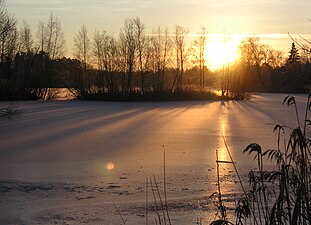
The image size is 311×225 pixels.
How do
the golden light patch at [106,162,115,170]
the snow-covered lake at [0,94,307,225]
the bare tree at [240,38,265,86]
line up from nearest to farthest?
the snow-covered lake at [0,94,307,225], the golden light patch at [106,162,115,170], the bare tree at [240,38,265,86]

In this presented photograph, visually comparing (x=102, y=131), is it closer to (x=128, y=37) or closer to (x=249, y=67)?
(x=128, y=37)

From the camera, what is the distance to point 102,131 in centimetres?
1286

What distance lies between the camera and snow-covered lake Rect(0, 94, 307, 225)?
5059mm

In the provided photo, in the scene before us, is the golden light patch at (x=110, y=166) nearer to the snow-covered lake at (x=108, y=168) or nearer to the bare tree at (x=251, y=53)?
the snow-covered lake at (x=108, y=168)

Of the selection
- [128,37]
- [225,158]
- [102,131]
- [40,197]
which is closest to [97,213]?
[40,197]

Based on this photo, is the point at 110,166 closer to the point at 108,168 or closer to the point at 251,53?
the point at 108,168

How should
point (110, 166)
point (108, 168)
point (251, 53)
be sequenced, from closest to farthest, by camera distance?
point (108, 168)
point (110, 166)
point (251, 53)

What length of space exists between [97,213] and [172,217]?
78cm

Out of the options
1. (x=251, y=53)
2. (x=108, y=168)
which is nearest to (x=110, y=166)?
(x=108, y=168)

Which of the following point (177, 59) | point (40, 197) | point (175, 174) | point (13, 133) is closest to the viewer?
point (40, 197)

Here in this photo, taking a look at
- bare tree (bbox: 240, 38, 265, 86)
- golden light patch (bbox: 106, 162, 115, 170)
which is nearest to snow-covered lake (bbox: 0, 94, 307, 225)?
golden light patch (bbox: 106, 162, 115, 170)

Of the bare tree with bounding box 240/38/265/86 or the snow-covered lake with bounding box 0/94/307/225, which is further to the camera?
the bare tree with bounding box 240/38/265/86

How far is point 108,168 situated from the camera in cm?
749

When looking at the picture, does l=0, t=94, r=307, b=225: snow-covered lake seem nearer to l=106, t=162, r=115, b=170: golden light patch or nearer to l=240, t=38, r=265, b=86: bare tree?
l=106, t=162, r=115, b=170: golden light patch
